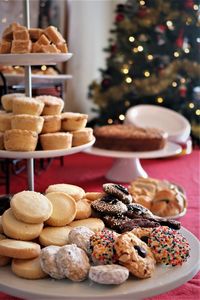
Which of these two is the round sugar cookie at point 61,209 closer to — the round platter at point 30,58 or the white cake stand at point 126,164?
the round platter at point 30,58

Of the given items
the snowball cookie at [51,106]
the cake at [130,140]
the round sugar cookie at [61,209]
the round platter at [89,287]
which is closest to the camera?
the round platter at [89,287]

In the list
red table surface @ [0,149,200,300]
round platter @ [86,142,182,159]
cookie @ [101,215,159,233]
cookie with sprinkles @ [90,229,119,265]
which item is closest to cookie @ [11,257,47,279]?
cookie with sprinkles @ [90,229,119,265]

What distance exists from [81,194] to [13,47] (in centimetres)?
62

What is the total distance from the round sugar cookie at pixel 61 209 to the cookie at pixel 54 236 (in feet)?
0.05

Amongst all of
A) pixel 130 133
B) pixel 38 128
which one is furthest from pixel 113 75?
pixel 38 128

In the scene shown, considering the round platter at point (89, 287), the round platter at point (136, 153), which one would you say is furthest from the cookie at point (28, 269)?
the round platter at point (136, 153)

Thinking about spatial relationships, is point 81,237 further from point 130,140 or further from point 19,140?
point 130,140

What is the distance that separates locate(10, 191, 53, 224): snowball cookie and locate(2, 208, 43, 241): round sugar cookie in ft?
0.04

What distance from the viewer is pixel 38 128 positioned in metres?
1.60

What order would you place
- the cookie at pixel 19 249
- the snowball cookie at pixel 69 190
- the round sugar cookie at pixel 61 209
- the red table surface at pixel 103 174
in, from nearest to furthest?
the cookie at pixel 19 249 < the round sugar cookie at pixel 61 209 < the snowball cookie at pixel 69 190 < the red table surface at pixel 103 174

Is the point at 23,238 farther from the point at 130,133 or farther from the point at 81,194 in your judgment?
the point at 130,133

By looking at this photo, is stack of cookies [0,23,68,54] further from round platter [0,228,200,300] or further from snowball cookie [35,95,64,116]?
round platter [0,228,200,300]

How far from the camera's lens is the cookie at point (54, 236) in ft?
3.29

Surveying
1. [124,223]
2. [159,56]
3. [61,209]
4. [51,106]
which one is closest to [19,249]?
[61,209]
